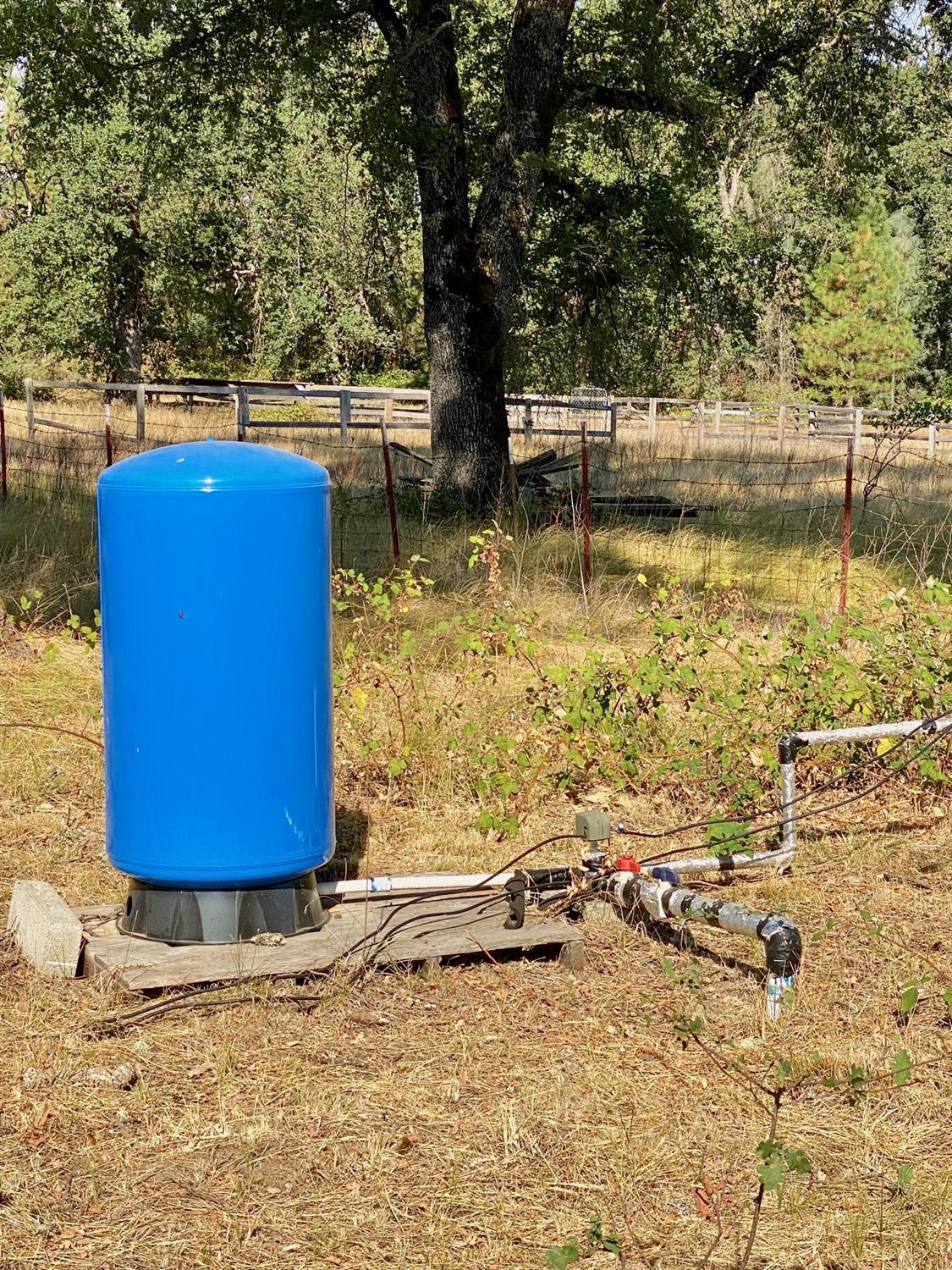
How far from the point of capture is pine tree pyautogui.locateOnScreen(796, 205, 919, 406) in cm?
5056

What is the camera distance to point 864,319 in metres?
51.6

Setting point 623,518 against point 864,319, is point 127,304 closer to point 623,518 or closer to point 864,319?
point 864,319

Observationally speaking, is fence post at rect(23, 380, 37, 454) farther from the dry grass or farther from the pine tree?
the pine tree

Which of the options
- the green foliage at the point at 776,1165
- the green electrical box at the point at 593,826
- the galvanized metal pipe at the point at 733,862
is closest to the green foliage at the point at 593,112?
the galvanized metal pipe at the point at 733,862

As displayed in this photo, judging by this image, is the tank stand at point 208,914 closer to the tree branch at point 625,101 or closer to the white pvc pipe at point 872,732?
the white pvc pipe at point 872,732

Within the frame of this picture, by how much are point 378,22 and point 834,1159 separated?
13847 millimetres

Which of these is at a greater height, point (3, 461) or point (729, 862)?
point (3, 461)

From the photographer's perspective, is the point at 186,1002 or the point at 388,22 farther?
the point at 388,22

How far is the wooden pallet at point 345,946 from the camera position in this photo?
4.29 metres

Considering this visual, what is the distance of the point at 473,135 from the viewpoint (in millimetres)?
15430

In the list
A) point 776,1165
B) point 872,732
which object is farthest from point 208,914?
point 872,732

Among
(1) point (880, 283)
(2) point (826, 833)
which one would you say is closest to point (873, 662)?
(2) point (826, 833)

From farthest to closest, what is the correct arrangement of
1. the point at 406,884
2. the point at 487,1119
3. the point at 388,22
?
the point at 388,22, the point at 406,884, the point at 487,1119

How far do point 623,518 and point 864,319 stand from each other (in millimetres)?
40520
